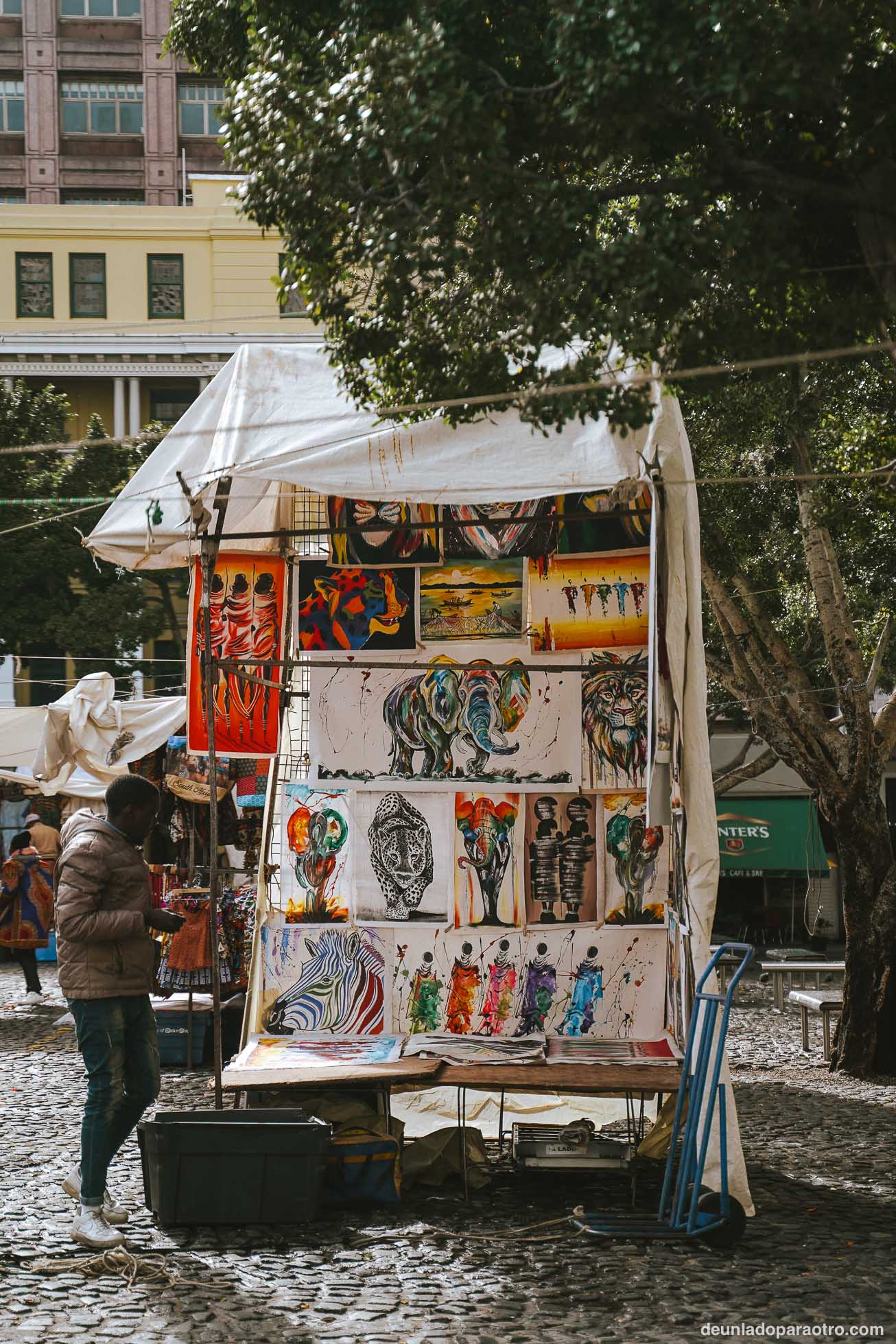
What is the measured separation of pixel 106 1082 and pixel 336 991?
1.95m

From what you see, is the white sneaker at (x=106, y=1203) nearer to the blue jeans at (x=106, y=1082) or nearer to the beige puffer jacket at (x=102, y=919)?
the blue jeans at (x=106, y=1082)

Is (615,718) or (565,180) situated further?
(615,718)

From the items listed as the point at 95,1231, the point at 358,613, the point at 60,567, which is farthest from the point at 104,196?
the point at 95,1231

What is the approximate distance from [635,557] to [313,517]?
74.4 inches

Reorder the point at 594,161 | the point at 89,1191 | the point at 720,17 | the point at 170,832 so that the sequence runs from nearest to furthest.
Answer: the point at 720,17, the point at 89,1191, the point at 594,161, the point at 170,832

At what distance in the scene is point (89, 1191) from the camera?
620 cm

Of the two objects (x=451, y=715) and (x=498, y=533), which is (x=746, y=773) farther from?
(x=498, y=533)

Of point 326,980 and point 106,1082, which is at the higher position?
point 326,980

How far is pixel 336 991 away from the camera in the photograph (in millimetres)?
7922

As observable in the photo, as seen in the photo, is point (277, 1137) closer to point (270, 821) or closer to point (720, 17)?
point (270, 821)

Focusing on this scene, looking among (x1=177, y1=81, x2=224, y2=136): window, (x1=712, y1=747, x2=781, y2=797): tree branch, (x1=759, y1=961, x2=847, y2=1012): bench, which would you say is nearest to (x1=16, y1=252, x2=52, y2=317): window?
(x1=177, y1=81, x2=224, y2=136): window

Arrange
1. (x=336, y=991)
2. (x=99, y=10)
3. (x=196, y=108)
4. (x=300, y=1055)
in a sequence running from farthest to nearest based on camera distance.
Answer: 1. (x=196, y=108)
2. (x=99, y=10)
3. (x=336, y=991)
4. (x=300, y=1055)

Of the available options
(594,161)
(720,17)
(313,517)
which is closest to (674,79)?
(720,17)

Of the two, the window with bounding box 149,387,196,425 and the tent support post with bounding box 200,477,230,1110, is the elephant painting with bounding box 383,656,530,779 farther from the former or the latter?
the window with bounding box 149,387,196,425
